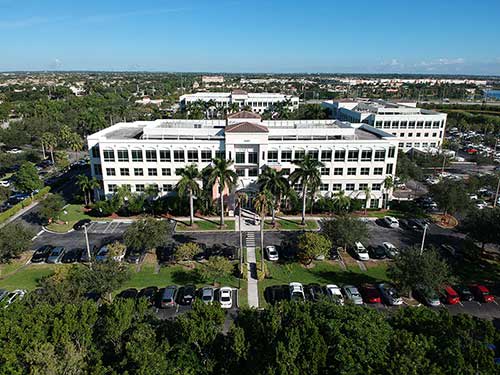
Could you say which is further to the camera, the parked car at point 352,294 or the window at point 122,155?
the window at point 122,155

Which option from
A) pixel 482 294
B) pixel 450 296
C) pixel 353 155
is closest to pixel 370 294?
pixel 450 296

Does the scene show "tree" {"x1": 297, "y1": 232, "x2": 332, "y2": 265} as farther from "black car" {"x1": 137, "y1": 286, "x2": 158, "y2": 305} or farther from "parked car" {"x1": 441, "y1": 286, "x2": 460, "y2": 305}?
"black car" {"x1": 137, "y1": 286, "x2": 158, "y2": 305}

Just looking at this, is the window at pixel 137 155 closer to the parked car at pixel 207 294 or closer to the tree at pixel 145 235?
the tree at pixel 145 235

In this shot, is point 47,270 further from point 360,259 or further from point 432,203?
point 432,203

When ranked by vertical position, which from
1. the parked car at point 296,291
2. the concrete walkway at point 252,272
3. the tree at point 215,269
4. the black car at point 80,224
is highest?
the tree at point 215,269

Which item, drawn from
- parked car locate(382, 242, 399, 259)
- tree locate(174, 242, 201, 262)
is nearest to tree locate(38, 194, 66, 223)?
tree locate(174, 242, 201, 262)

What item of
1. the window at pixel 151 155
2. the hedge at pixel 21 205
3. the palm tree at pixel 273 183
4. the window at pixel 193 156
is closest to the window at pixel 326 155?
the palm tree at pixel 273 183
